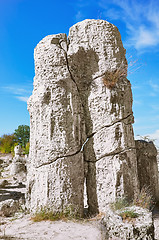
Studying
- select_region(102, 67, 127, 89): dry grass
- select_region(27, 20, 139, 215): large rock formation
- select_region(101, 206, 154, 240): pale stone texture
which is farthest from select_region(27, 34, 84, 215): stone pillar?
select_region(101, 206, 154, 240): pale stone texture

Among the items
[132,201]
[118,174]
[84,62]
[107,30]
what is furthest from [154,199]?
[107,30]

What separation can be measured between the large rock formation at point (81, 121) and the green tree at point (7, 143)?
103 ft

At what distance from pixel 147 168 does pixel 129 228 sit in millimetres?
3189

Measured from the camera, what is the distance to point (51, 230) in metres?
4.45

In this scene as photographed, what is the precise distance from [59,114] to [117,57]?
82.8 inches

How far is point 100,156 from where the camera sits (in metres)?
5.61

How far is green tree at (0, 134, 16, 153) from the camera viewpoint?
1431 inches

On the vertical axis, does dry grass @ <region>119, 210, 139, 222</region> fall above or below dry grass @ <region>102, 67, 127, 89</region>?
below

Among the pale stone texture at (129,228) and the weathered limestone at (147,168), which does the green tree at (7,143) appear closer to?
the weathered limestone at (147,168)

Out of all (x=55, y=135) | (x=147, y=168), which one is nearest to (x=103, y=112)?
(x=55, y=135)

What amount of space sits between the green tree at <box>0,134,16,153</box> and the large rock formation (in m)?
31.5

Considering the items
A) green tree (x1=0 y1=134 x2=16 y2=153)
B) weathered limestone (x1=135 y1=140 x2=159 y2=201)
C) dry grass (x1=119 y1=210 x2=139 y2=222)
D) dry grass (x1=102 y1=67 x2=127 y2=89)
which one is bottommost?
dry grass (x1=119 y1=210 x2=139 y2=222)

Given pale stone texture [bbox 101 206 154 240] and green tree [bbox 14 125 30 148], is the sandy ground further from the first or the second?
green tree [bbox 14 125 30 148]

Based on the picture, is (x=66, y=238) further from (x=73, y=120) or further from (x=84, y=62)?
(x=84, y=62)
